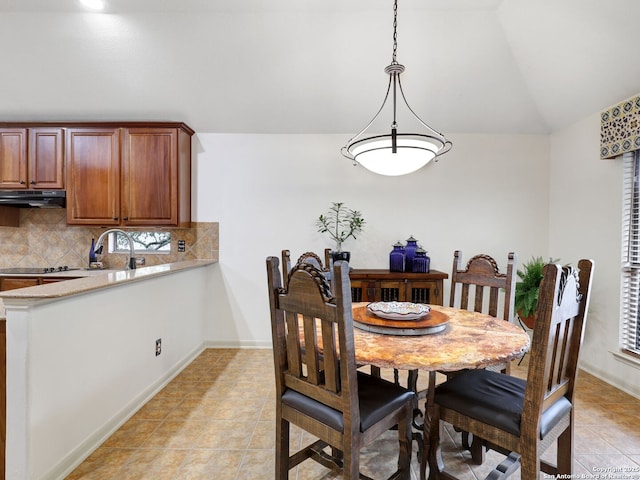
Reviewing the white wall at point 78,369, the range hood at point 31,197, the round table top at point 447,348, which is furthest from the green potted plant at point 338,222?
the range hood at point 31,197

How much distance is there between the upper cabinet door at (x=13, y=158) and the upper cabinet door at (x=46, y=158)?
7 centimetres

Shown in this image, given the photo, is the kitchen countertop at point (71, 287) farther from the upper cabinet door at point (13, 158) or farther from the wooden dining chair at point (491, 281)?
the wooden dining chair at point (491, 281)

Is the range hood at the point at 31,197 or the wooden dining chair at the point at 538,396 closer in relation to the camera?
the wooden dining chair at the point at 538,396

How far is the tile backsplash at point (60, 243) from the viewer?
3.53m

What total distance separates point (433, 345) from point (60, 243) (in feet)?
13.2

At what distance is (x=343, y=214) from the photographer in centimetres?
354

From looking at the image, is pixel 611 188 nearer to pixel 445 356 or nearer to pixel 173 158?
pixel 445 356

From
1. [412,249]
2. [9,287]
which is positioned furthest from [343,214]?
[9,287]

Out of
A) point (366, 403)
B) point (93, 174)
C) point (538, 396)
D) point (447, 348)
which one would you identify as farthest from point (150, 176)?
point (538, 396)

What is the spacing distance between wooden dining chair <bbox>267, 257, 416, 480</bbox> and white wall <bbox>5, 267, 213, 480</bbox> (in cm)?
110

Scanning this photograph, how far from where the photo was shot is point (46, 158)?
3.21 metres

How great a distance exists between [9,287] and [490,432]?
12.6 ft

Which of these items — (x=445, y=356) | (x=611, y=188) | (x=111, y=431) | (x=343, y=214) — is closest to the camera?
(x=445, y=356)

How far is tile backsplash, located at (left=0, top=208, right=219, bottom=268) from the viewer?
353 centimetres
